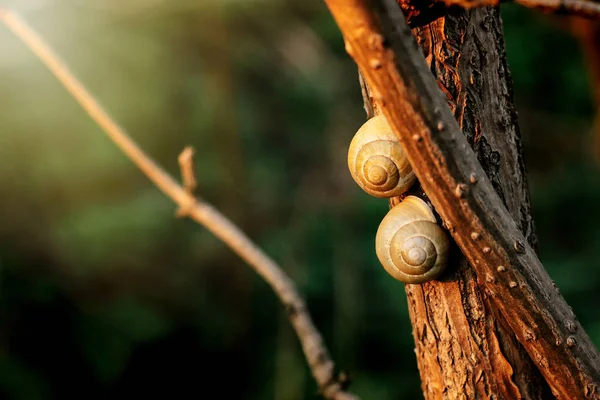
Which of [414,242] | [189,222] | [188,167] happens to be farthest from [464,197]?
[189,222]

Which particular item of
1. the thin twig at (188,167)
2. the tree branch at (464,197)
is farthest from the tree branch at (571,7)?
the thin twig at (188,167)

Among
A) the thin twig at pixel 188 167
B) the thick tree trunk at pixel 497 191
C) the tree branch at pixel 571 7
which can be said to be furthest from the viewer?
the thin twig at pixel 188 167

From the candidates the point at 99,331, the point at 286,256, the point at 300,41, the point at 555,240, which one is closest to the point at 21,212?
the point at 99,331

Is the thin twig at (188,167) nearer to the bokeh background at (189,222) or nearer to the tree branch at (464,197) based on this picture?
the tree branch at (464,197)

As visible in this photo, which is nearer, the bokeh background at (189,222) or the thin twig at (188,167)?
the thin twig at (188,167)

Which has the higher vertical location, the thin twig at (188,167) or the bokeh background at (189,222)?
the bokeh background at (189,222)

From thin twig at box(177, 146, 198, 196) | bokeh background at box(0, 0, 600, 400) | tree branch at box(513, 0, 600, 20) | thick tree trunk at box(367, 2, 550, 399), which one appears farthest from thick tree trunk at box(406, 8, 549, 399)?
bokeh background at box(0, 0, 600, 400)

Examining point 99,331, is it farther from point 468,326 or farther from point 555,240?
point 555,240
